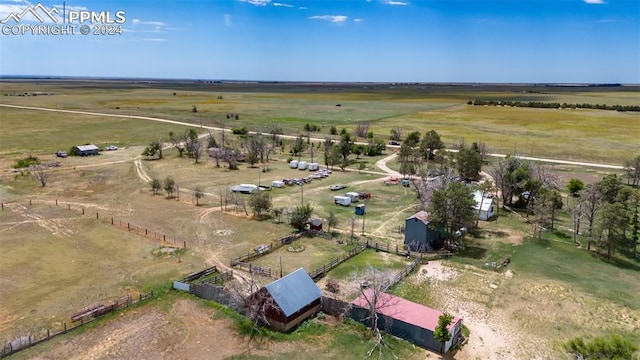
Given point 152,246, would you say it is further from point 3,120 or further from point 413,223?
point 3,120

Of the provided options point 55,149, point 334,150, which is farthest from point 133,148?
point 334,150

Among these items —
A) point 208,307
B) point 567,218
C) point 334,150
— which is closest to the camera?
point 208,307

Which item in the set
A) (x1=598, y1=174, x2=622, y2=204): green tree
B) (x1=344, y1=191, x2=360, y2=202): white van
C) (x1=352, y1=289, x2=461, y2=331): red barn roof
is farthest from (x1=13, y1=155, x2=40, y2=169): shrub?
(x1=598, y1=174, x2=622, y2=204): green tree

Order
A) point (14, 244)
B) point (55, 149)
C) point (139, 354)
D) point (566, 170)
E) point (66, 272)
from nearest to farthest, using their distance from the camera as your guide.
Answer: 1. point (139, 354)
2. point (66, 272)
3. point (14, 244)
4. point (566, 170)
5. point (55, 149)

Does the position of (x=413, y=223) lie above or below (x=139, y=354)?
above

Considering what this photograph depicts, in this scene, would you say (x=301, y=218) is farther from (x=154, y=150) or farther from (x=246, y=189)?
(x=154, y=150)

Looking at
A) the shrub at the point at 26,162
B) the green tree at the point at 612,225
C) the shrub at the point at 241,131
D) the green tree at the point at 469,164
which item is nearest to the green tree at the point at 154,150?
the shrub at the point at 26,162
